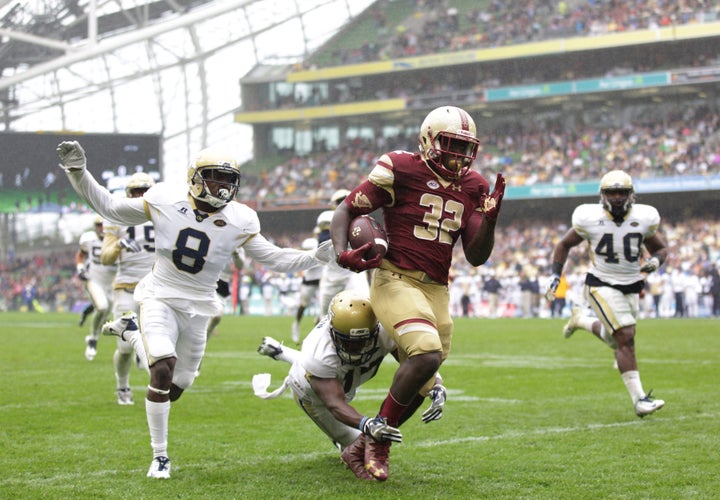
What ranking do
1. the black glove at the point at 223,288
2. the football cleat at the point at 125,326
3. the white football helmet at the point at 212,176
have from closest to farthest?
the white football helmet at the point at 212,176
the football cleat at the point at 125,326
the black glove at the point at 223,288

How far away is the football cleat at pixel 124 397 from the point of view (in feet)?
27.8

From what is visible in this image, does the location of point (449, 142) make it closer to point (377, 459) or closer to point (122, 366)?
point (377, 459)

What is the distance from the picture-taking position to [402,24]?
44875 millimetres

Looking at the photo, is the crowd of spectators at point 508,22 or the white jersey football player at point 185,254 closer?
the white jersey football player at point 185,254

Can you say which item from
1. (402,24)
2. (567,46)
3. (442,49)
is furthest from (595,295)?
(402,24)

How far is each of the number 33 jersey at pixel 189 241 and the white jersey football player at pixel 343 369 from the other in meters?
0.70

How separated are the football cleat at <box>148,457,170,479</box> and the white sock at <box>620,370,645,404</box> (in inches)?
148

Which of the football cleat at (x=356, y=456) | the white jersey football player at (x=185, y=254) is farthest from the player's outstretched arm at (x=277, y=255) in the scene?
the football cleat at (x=356, y=456)

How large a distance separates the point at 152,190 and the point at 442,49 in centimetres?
3694

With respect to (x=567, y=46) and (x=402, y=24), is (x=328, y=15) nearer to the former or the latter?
(x=402, y=24)

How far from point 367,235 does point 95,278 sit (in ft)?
33.2

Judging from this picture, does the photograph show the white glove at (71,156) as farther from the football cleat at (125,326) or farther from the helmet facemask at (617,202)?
the helmet facemask at (617,202)

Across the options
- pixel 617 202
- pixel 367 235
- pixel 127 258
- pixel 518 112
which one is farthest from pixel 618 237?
pixel 518 112

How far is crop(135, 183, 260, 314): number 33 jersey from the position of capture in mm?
5770
